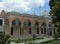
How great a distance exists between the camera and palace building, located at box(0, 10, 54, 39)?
6644 cm

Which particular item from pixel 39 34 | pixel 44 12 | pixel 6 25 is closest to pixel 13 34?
pixel 6 25

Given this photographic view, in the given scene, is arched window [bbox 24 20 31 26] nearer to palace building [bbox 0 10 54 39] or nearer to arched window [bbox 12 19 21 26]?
palace building [bbox 0 10 54 39]

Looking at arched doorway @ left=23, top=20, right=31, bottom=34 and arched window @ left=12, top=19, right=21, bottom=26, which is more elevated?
arched window @ left=12, top=19, right=21, bottom=26

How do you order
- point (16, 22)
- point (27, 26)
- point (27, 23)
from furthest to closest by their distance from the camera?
point (27, 23) < point (27, 26) < point (16, 22)

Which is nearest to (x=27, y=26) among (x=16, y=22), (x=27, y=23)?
(x=27, y=23)

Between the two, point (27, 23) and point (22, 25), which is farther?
point (27, 23)

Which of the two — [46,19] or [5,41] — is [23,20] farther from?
[5,41]

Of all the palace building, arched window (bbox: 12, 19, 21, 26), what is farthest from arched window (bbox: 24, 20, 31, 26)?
arched window (bbox: 12, 19, 21, 26)

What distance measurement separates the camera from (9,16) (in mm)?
66375

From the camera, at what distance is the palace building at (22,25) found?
66.4 meters

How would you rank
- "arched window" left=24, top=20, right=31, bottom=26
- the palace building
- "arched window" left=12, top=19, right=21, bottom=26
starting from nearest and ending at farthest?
1. the palace building
2. "arched window" left=12, top=19, right=21, bottom=26
3. "arched window" left=24, top=20, right=31, bottom=26

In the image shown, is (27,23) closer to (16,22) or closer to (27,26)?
(27,26)

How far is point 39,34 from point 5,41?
40.3 m

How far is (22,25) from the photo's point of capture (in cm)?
6994
